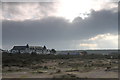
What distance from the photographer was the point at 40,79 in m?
23.1

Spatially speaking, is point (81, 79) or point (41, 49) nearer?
point (81, 79)

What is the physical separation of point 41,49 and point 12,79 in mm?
105586

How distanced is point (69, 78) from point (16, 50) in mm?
105340

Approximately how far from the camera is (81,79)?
22453 mm

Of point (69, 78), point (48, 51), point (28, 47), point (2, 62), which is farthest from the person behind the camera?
point (48, 51)

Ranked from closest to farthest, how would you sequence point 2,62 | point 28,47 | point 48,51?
1. point 2,62
2. point 28,47
3. point 48,51

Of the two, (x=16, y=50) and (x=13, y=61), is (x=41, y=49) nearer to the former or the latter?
(x=16, y=50)

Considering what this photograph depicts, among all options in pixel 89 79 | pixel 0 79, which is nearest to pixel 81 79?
pixel 89 79

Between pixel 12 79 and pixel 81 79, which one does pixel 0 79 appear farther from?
pixel 81 79

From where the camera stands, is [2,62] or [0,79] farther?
[2,62]

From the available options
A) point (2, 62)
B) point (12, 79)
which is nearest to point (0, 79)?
point (12, 79)

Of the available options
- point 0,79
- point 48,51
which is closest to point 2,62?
point 0,79

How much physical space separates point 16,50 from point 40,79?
10380 cm

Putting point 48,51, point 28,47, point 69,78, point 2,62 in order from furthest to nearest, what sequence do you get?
point 48,51
point 28,47
point 2,62
point 69,78
